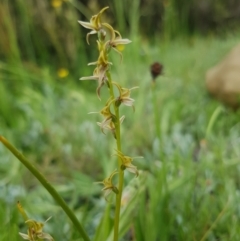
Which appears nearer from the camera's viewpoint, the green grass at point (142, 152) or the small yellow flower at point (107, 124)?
the small yellow flower at point (107, 124)

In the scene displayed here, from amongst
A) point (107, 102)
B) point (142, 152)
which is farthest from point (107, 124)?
point (142, 152)

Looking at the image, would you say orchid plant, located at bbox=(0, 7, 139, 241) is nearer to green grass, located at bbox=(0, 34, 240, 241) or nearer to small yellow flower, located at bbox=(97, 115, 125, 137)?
small yellow flower, located at bbox=(97, 115, 125, 137)

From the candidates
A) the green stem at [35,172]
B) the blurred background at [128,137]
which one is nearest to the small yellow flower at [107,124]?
the green stem at [35,172]

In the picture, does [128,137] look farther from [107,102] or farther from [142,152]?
[107,102]

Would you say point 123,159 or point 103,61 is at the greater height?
point 103,61

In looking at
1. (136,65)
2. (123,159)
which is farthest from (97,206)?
(136,65)

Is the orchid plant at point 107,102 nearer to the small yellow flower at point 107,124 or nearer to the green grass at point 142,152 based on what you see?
the small yellow flower at point 107,124

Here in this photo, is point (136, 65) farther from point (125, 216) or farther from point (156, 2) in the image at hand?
point (125, 216)

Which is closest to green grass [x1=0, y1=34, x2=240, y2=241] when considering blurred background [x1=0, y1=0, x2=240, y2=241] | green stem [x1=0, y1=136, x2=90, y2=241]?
blurred background [x1=0, y1=0, x2=240, y2=241]

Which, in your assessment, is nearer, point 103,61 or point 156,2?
point 103,61
